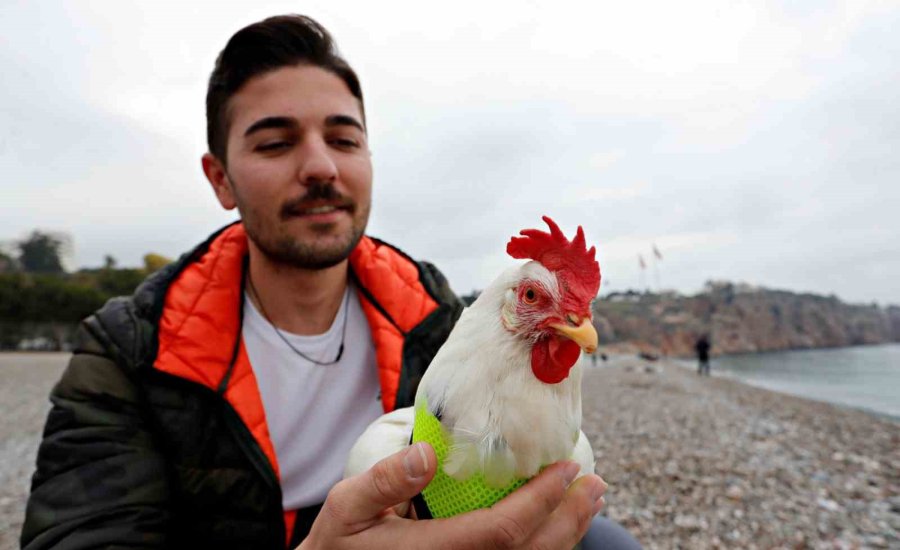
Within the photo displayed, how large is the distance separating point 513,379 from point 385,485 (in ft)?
1.41

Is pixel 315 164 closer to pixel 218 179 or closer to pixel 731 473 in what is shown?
pixel 218 179

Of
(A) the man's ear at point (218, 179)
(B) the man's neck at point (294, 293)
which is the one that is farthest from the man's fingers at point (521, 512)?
(A) the man's ear at point (218, 179)

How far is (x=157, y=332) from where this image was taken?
2105 mm

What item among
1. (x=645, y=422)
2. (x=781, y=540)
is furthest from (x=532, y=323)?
(x=645, y=422)

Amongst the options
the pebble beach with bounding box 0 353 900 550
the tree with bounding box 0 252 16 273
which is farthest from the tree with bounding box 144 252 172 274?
the pebble beach with bounding box 0 353 900 550

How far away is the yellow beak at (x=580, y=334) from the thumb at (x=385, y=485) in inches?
18.5

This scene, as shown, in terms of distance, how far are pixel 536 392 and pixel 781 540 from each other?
17.5ft

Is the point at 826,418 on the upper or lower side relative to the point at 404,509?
lower

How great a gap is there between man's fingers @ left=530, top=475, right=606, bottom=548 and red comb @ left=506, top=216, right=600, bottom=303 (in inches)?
21.7

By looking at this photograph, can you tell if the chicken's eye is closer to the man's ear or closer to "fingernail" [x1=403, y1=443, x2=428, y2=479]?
"fingernail" [x1=403, y1=443, x2=428, y2=479]

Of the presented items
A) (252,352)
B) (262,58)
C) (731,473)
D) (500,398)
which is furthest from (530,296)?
(731,473)

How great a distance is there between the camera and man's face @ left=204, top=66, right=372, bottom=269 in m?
2.13

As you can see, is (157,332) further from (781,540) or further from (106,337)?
(781,540)

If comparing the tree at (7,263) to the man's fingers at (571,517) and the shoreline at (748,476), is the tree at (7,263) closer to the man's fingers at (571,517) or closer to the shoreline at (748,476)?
the shoreline at (748,476)
